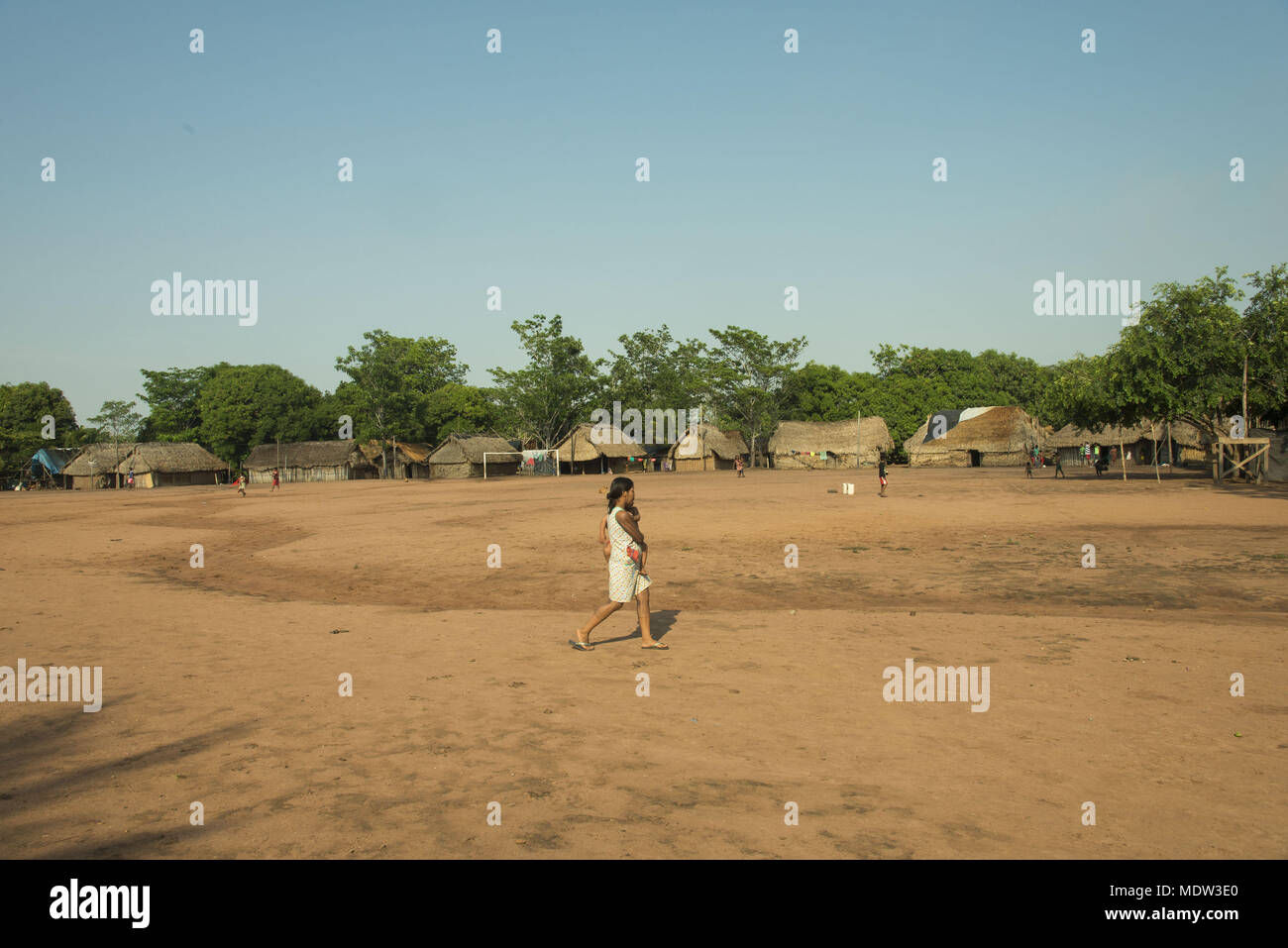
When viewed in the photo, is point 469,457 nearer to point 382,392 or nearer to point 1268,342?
point 382,392

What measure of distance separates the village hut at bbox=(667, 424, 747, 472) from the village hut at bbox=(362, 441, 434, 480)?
22.7 m

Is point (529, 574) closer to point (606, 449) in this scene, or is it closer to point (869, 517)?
point (869, 517)

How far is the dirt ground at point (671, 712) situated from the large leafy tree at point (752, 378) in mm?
65131

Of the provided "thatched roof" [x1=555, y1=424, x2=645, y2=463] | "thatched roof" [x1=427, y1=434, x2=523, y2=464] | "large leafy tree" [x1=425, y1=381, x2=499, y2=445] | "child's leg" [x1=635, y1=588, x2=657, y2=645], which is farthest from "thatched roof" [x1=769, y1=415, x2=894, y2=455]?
"child's leg" [x1=635, y1=588, x2=657, y2=645]

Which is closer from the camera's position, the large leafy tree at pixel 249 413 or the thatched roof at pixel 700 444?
the thatched roof at pixel 700 444

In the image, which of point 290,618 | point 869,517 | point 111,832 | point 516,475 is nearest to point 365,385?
point 516,475

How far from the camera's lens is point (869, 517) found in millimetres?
21500

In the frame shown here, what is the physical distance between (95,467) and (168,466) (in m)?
5.56

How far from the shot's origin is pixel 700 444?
73250mm

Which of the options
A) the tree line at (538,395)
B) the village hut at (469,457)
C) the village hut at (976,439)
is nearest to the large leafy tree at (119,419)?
the tree line at (538,395)

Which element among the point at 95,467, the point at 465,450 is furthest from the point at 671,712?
the point at 95,467

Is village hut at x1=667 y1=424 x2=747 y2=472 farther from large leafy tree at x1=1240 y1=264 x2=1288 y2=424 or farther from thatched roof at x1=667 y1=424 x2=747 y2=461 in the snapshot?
large leafy tree at x1=1240 y1=264 x2=1288 y2=424

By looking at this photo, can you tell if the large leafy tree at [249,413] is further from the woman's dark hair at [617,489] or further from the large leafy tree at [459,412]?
the woman's dark hair at [617,489]

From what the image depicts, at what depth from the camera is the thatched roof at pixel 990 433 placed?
66.2 meters
